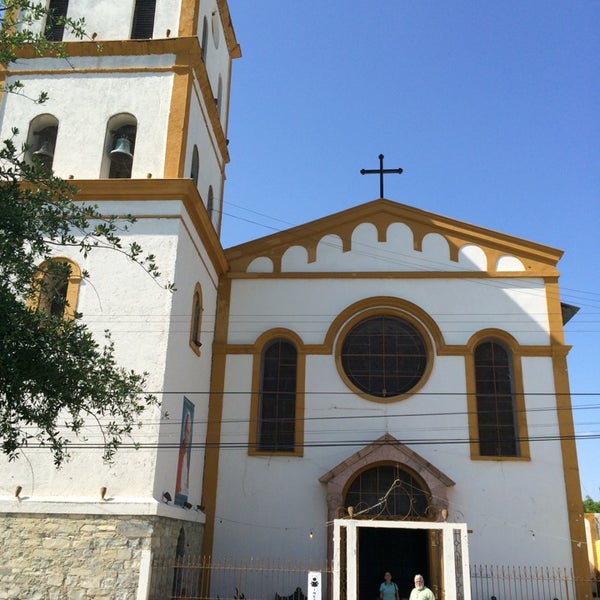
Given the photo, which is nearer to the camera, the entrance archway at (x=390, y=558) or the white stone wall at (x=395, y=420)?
the white stone wall at (x=395, y=420)

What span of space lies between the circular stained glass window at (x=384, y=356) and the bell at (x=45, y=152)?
7.80 metres

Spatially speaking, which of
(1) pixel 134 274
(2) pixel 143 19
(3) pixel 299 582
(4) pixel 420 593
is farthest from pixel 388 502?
(2) pixel 143 19

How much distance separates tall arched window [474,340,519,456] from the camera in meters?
16.4

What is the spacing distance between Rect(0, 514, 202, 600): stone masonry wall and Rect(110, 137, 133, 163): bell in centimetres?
727

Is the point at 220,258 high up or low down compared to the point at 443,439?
up

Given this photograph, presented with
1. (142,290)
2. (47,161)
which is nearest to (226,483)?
(142,290)

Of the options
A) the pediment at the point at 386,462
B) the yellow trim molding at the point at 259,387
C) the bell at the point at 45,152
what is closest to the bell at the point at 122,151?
the bell at the point at 45,152

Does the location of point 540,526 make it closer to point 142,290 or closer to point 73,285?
point 142,290

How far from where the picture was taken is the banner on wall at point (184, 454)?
14.2 m

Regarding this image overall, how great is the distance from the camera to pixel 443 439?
53.4ft

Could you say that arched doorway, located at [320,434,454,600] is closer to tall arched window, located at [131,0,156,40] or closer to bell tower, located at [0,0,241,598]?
bell tower, located at [0,0,241,598]

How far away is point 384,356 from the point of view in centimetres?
1734

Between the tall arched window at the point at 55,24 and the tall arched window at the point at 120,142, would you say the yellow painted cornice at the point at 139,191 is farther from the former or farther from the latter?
the tall arched window at the point at 55,24

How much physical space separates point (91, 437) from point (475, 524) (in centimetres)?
820
